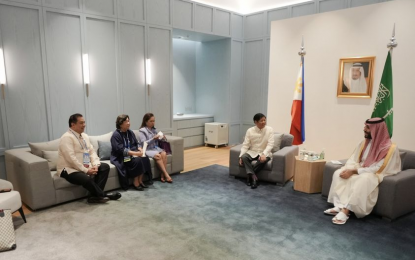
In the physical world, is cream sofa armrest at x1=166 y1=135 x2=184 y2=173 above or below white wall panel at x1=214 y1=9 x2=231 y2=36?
below

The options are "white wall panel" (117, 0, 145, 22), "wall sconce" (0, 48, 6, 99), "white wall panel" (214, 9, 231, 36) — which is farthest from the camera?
"white wall panel" (214, 9, 231, 36)

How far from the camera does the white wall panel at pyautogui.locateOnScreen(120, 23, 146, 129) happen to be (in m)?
5.57

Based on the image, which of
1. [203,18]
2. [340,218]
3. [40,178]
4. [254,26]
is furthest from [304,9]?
[40,178]

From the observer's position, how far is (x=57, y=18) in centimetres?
467

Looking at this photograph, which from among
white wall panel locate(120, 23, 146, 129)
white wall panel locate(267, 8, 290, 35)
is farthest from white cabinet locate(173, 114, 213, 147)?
white wall panel locate(267, 8, 290, 35)

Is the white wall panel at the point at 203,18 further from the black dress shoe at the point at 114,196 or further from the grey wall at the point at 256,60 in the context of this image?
the black dress shoe at the point at 114,196

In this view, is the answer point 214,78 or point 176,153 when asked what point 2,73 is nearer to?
point 176,153

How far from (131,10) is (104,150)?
2761 mm

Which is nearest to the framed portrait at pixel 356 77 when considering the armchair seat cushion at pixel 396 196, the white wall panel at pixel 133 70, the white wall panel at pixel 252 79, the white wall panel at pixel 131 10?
the armchair seat cushion at pixel 396 196

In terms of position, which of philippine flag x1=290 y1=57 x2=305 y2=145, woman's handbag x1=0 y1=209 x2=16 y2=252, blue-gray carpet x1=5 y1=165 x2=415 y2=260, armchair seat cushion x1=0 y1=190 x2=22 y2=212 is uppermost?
philippine flag x1=290 y1=57 x2=305 y2=145

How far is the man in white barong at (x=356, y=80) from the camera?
4754 mm

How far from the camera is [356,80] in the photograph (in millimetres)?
4816

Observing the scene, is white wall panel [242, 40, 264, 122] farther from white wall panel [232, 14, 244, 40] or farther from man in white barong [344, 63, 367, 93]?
man in white barong [344, 63, 367, 93]

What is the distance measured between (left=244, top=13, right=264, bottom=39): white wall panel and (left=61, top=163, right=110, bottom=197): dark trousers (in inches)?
206
